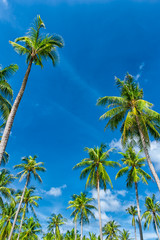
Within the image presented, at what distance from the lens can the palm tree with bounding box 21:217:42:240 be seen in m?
36.0

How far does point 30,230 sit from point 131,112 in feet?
116

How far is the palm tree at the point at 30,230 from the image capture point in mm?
36050

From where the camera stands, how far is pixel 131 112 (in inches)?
558

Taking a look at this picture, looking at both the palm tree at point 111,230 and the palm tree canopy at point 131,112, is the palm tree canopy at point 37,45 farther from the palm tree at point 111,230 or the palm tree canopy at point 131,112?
the palm tree at point 111,230

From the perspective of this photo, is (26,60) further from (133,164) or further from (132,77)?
(133,164)

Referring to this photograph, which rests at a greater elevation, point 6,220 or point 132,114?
point 132,114

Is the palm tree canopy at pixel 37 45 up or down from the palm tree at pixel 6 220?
up

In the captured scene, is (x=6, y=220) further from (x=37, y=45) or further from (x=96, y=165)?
(x=37, y=45)

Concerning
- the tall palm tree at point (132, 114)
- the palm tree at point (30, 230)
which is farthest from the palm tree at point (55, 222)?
the tall palm tree at point (132, 114)

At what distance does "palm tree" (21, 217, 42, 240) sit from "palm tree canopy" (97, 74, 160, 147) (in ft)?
107

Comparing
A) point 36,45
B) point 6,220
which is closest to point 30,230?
point 6,220

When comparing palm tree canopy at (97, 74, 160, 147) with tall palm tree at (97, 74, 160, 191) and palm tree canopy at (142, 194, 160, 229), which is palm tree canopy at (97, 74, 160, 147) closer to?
tall palm tree at (97, 74, 160, 191)

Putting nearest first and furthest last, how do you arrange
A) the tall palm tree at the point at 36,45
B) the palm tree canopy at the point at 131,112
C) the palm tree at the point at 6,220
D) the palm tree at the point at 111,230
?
the tall palm tree at the point at 36,45, the palm tree canopy at the point at 131,112, the palm tree at the point at 6,220, the palm tree at the point at 111,230

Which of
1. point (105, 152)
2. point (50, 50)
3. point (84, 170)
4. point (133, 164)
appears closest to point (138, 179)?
point (133, 164)
